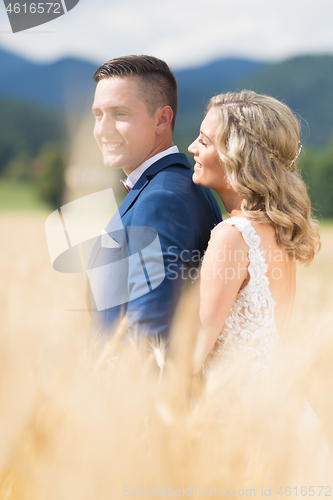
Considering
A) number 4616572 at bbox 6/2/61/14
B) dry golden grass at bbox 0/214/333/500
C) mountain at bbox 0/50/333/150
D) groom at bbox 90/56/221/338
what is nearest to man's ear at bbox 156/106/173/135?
groom at bbox 90/56/221/338

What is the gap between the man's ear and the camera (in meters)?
1.63

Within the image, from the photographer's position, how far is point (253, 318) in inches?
56.1

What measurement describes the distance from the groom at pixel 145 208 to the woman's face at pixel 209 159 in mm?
76

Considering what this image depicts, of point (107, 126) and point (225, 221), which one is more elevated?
point (107, 126)

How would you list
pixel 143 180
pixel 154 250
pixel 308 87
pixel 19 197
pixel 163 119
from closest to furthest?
pixel 154 250 → pixel 143 180 → pixel 163 119 → pixel 19 197 → pixel 308 87

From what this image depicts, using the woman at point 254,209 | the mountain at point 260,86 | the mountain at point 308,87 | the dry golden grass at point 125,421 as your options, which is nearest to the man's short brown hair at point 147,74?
the woman at point 254,209

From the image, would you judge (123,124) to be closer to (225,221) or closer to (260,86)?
(225,221)

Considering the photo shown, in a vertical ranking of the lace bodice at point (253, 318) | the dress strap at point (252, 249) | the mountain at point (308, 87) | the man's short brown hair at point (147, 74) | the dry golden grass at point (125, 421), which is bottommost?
the mountain at point (308, 87)

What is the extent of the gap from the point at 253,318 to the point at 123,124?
2.92 ft

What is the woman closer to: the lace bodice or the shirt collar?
the lace bodice

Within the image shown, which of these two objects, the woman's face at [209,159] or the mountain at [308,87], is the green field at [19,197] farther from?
the mountain at [308,87]

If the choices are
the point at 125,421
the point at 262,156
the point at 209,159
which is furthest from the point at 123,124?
the point at 125,421

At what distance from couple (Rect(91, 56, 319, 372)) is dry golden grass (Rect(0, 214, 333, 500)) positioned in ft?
2.06

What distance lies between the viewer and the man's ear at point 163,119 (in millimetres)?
1633
